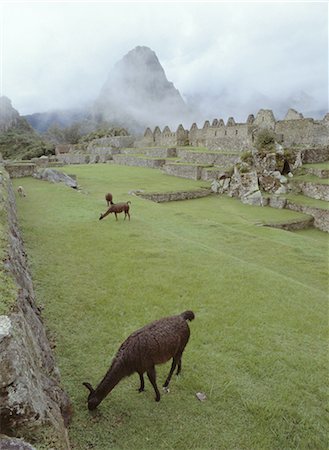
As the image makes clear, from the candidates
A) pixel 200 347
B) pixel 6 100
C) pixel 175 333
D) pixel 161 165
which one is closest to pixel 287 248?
pixel 200 347

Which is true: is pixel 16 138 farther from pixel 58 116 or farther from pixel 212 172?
pixel 58 116

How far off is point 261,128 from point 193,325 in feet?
81.6

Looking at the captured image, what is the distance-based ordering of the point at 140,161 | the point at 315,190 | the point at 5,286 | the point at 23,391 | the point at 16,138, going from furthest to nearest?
the point at 16,138, the point at 140,161, the point at 315,190, the point at 5,286, the point at 23,391

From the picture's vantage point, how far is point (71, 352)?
495 cm

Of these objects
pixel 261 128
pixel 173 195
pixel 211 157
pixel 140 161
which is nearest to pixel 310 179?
pixel 173 195

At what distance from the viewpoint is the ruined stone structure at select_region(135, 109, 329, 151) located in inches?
1006

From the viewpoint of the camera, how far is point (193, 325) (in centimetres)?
603

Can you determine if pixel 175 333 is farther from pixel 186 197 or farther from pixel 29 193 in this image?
pixel 186 197

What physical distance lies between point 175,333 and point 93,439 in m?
1.45

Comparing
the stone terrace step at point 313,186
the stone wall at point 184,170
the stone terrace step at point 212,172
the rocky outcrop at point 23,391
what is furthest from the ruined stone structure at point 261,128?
the rocky outcrop at point 23,391

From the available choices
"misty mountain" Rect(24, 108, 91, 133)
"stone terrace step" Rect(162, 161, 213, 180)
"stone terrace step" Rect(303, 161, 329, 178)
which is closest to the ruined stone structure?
"stone terrace step" Rect(303, 161, 329, 178)

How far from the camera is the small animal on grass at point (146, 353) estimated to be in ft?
12.7

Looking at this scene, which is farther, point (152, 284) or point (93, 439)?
point (152, 284)

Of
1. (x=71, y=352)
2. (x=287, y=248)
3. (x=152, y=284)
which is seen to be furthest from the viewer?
(x=287, y=248)
